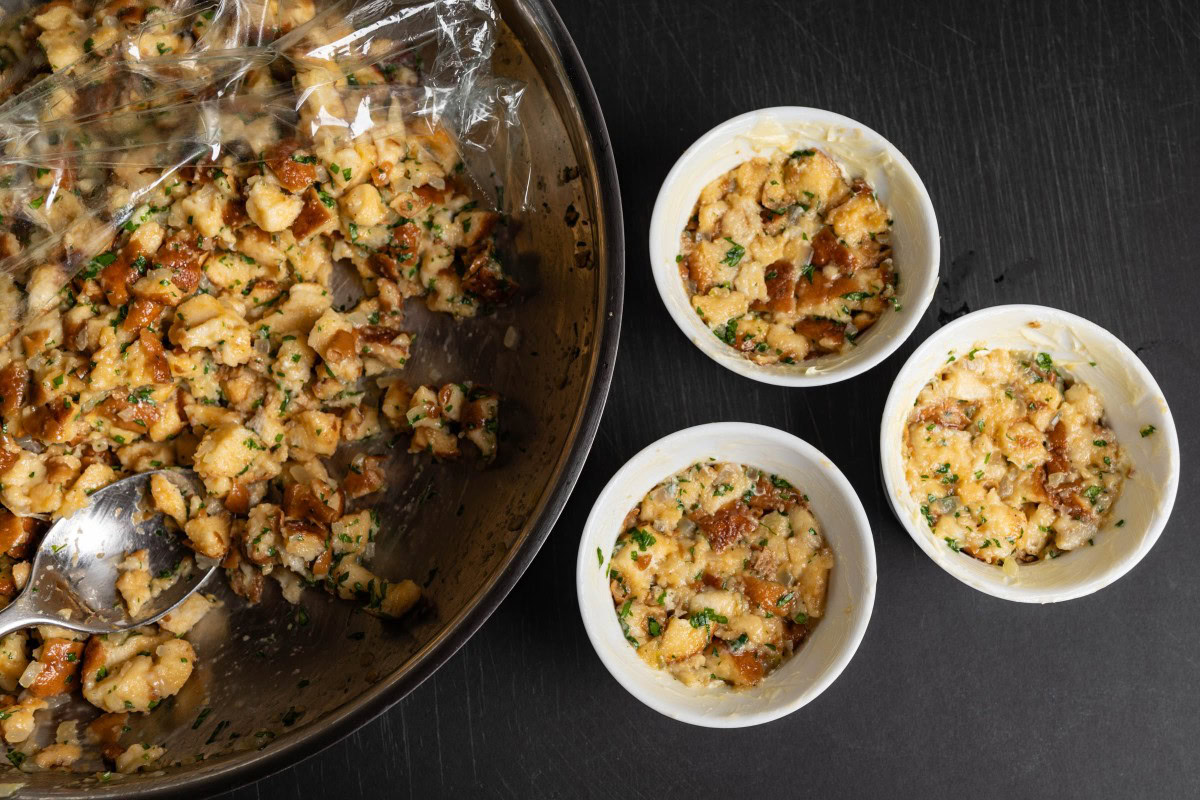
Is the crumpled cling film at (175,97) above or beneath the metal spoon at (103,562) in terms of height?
above

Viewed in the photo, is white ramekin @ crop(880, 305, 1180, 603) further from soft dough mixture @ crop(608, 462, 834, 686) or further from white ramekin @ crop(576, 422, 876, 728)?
soft dough mixture @ crop(608, 462, 834, 686)

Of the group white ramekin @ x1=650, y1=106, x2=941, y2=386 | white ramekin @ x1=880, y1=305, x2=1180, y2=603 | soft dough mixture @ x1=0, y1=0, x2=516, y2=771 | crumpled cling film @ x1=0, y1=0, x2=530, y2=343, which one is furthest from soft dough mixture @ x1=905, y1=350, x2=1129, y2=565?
crumpled cling film @ x1=0, y1=0, x2=530, y2=343

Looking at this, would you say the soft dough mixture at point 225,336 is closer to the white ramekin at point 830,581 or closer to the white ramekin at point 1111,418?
the white ramekin at point 830,581

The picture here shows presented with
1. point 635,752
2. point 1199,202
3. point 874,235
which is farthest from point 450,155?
point 1199,202

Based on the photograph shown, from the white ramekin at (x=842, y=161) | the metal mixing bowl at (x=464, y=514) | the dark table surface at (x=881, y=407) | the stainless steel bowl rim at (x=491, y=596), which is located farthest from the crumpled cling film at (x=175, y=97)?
the dark table surface at (x=881, y=407)

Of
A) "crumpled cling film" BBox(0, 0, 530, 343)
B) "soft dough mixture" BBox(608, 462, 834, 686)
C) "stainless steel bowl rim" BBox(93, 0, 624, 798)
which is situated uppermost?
"crumpled cling film" BBox(0, 0, 530, 343)

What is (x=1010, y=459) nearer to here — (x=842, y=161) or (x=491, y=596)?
(x=842, y=161)

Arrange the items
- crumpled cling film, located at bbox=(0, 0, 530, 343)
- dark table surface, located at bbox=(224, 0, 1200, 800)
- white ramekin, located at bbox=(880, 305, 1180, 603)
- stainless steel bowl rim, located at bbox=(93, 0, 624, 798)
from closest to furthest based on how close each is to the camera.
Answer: stainless steel bowl rim, located at bbox=(93, 0, 624, 798) → crumpled cling film, located at bbox=(0, 0, 530, 343) → white ramekin, located at bbox=(880, 305, 1180, 603) → dark table surface, located at bbox=(224, 0, 1200, 800)

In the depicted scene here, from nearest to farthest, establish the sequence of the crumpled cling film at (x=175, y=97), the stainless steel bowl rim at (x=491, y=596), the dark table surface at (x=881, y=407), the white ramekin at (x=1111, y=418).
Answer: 1. the stainless steel bowl rim at (x=491, y=596)
2. the crumpled cling film at (x=175, y=97)
3. the white ramekin at (x=1111, y=418)
4. the dark table surface at (x=881, y=407)
